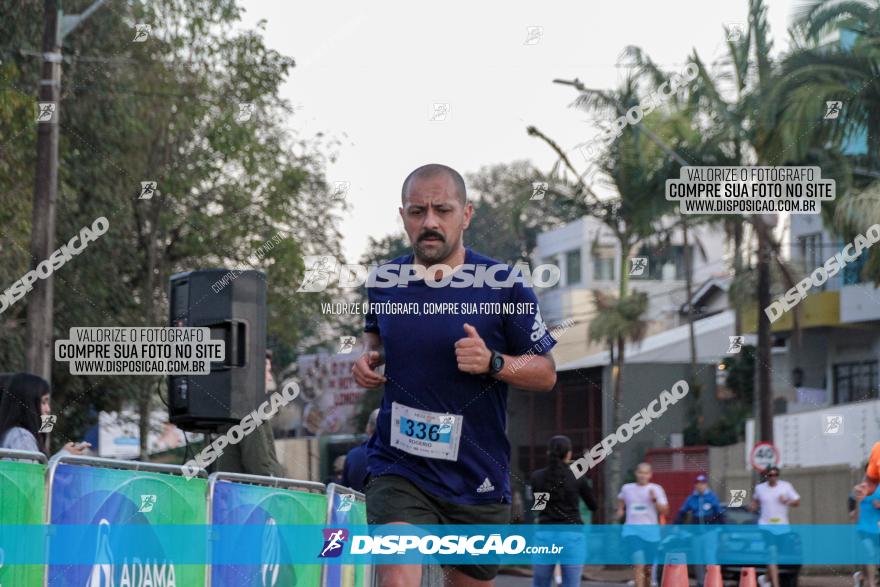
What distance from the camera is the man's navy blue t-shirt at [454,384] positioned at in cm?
559

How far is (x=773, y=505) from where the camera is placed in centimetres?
1727

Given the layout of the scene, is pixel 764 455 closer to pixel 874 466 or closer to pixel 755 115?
pixel 755 115

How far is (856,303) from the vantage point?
3666cm

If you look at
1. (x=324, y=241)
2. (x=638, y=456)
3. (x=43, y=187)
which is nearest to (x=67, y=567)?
(x=43, y=187)

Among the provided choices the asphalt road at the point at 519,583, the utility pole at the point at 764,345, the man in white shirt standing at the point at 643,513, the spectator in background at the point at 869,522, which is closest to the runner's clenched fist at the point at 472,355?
the spectator in background at the point at 869,522

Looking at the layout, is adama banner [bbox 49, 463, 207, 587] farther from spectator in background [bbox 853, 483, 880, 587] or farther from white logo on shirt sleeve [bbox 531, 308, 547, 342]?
spectator in background [bbox 853, 483, 880, 587]

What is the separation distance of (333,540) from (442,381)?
123 inches

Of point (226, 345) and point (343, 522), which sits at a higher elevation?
point (226, 345)

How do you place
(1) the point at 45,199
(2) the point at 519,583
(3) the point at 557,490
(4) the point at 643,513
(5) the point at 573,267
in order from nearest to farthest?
(3) the point at 557,490 → (4) the point at 643,513 → (1) the point at 45,199 → (2) the point at 519,583 → (5) the point at 573,267

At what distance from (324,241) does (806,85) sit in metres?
11.4

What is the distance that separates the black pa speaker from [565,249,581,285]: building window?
49678mm

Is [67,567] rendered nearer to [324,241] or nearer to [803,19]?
[803,19]

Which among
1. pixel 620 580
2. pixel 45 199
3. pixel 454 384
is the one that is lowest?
pixel 620 580

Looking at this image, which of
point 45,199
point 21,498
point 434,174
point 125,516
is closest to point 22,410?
point 125,516
